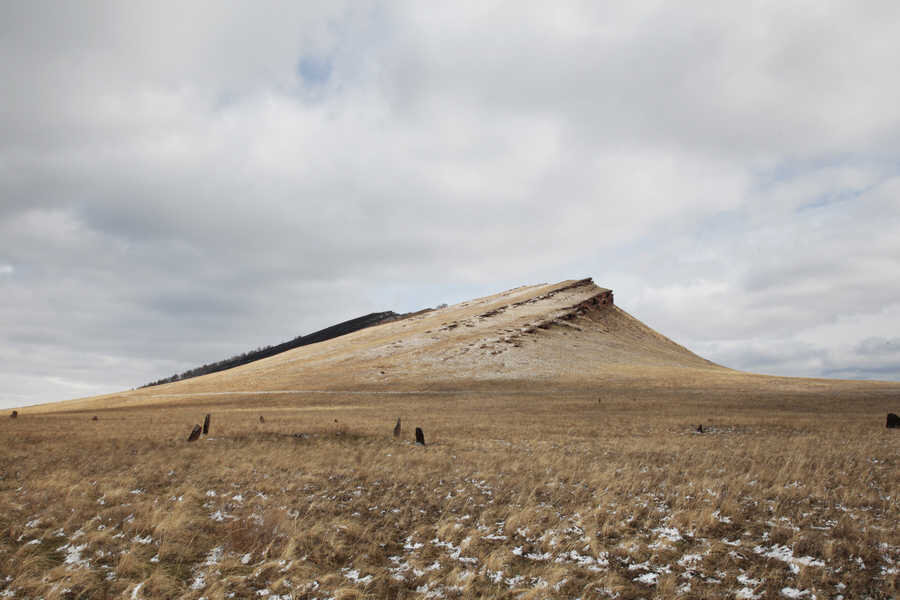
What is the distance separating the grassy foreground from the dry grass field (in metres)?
0.06

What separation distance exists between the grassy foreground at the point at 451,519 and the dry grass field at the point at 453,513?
0.19 ft

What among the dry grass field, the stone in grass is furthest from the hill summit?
the stone in grass

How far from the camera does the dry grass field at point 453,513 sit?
8.67m

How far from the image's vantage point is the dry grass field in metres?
8.67

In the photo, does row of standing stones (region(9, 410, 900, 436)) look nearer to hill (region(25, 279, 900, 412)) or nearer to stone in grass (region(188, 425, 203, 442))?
stone in grass (region(188, 425, 203, 442))

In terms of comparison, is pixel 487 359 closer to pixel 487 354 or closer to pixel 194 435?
pixel 487 354

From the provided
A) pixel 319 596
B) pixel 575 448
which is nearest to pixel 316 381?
pixel 575 448

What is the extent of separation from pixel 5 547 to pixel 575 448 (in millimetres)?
18886

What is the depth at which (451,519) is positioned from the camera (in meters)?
11.6

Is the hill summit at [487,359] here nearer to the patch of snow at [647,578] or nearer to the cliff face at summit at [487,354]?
the cliff face at summit at [487,354]

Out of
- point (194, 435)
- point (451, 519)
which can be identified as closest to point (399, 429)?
point (194, 435)

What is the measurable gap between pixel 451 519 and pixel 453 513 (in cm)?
63

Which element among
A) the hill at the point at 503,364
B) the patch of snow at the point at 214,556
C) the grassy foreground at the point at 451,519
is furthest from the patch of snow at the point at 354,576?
the hill at the point at 503,364

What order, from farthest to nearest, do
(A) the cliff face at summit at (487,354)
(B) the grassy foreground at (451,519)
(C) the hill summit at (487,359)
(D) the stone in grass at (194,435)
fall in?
(A) the cliff face at summit at (487,354)
(C) the hill summit at (487,359)
(D) the stone in grass at (194,435)
(B) the grassy foreground at (451,519)
